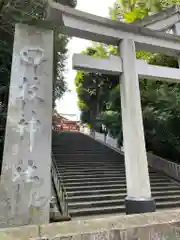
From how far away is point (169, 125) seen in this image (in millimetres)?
7609

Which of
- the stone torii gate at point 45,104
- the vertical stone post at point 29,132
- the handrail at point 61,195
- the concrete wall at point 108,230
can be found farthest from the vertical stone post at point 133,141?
the handrail at point 61,195

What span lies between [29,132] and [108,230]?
2026 millimetres

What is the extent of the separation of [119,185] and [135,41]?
4877mm

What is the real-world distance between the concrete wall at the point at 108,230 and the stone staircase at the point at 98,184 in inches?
131

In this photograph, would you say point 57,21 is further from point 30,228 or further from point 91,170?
Result: point 91,170

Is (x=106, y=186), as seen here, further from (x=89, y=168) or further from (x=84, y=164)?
(x=84, y=164)

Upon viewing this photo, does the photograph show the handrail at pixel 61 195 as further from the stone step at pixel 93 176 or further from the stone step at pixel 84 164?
the stone step at pixel 84 164

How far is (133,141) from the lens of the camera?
3.98m

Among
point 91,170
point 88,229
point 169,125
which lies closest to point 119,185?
point 91,170

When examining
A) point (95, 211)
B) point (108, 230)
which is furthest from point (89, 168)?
point (108, 230)

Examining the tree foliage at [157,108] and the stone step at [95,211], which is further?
the tree foliage at [157,108]

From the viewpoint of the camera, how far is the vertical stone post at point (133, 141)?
375 cm

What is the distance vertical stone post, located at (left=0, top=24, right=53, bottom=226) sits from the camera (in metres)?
3.14

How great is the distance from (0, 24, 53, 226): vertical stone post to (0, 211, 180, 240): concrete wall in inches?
43.9
